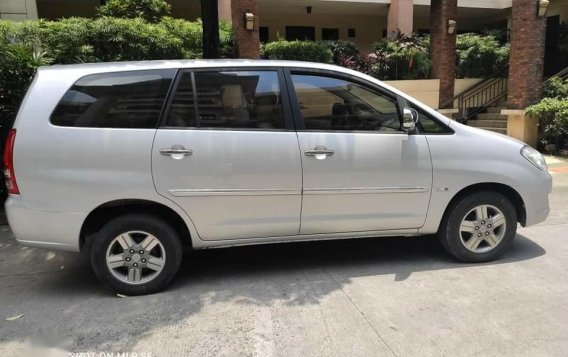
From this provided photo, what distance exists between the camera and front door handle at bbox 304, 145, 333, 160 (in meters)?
4.15

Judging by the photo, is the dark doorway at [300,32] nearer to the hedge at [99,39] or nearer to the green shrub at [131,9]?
the green shrub at [131,9]

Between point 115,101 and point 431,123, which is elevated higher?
point 115,101

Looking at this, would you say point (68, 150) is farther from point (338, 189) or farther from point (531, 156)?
point (531, 156)

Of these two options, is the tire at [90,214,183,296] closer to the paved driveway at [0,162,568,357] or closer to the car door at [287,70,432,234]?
the paved driveway at [0,162,568,357]

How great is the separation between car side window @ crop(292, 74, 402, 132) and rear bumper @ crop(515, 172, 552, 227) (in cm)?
140

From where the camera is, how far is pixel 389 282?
4.29 meters

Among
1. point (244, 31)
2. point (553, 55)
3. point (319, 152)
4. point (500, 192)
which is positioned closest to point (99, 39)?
point (244, 31)

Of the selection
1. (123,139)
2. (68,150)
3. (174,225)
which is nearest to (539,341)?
(174,225)

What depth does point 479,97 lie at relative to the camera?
1512 cm

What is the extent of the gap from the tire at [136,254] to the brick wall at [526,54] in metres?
10.4

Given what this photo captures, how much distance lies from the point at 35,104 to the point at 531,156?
437 centimetres

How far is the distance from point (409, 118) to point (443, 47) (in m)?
11.1

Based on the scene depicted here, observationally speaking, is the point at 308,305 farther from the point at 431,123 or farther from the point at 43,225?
the point at 43,225

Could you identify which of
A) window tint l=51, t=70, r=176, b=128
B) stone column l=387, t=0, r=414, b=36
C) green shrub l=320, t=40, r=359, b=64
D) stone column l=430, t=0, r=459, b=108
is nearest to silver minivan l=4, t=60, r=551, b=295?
window tint l=51, t=70, r=176, b=128
